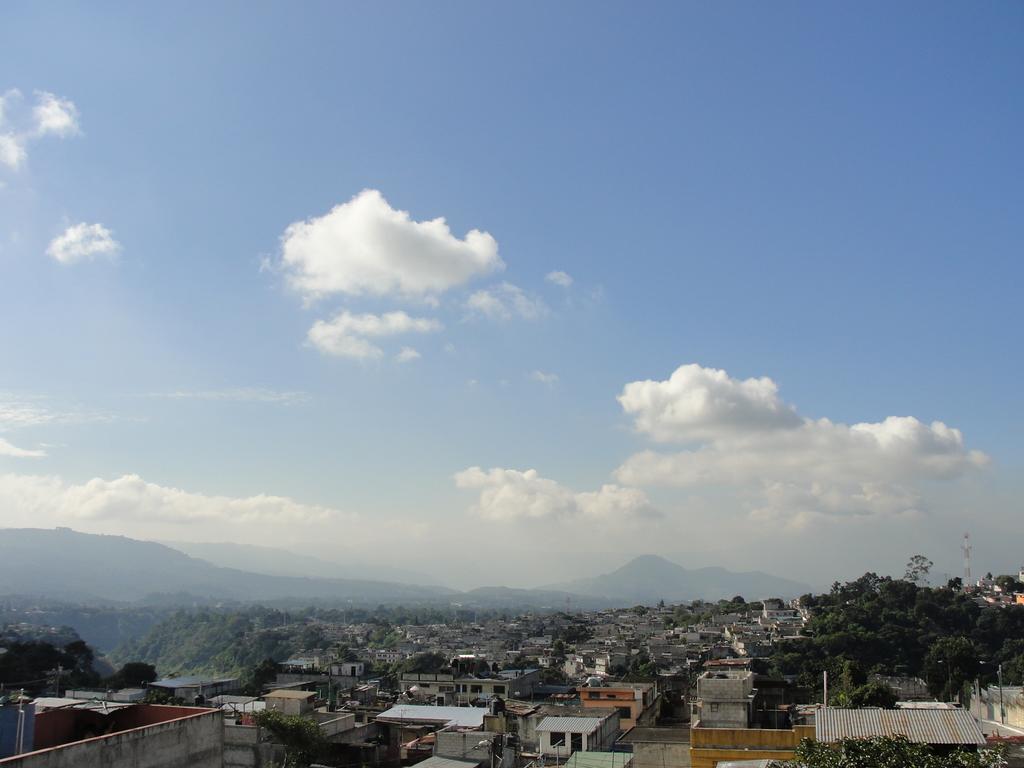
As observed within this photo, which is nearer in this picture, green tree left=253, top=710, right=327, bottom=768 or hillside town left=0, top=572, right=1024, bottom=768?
hillside town left=0, top=572, right=1024, bottom=768

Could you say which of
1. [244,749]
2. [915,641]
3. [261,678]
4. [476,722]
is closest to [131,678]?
[261,678]

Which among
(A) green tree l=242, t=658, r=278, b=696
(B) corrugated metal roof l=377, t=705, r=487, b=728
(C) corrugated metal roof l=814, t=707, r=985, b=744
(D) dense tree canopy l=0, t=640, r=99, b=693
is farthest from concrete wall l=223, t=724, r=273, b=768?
(D) dense tree canopy l=0, t=640, r=99, b=693

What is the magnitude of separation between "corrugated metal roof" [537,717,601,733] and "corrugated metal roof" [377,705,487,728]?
5271mm

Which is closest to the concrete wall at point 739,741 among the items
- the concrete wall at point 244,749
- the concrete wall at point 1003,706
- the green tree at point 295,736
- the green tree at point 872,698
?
the green tree at point 295,736

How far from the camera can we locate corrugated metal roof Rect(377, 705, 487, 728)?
30.3 m

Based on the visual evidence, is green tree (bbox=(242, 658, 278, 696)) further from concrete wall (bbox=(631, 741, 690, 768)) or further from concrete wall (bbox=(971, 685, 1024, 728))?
concrete wall (bbox=(971, 685, 1024, 728))

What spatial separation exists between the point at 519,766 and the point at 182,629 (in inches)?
6447

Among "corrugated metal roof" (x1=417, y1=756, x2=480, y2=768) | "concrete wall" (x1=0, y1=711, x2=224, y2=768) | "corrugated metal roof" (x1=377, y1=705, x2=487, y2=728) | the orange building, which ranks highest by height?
"concrete wall" (x1=0, y1=711, x2=224, y2=768)

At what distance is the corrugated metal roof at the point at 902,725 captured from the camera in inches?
550

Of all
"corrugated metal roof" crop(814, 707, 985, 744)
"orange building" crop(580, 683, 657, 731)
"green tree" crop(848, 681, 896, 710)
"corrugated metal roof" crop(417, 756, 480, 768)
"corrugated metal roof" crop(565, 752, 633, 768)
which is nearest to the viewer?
"corrugated metal roof" crop(814, 707, 985, 744)

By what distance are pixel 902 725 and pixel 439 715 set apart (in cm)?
2080

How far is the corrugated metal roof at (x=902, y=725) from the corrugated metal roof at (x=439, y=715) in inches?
664

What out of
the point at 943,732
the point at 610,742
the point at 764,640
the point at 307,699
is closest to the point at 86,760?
the point at 943,732

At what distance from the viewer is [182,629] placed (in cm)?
16800
